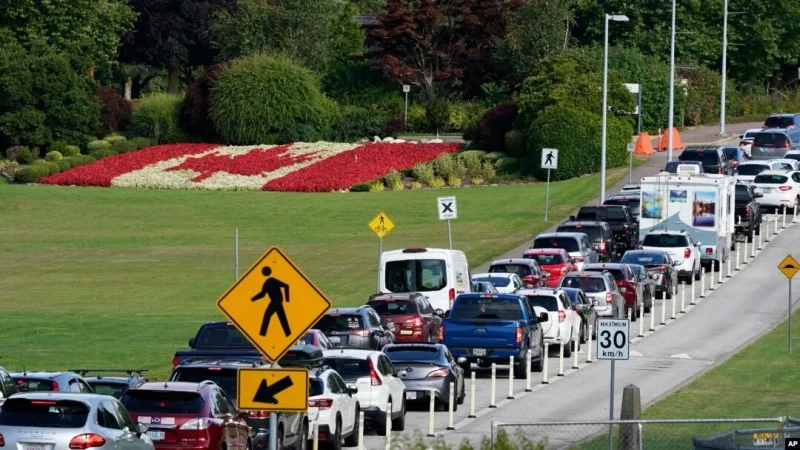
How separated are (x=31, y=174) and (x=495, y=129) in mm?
22533

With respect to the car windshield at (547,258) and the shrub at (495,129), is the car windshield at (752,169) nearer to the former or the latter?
the shrub at (495,129)

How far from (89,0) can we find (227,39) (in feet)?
28.8

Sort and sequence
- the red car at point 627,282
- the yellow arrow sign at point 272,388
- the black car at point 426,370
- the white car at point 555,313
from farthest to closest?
the red car at point 627,282 < the white car at point 555,313 < the black car at point 426,370 < the yellow arrow sign at point 272,388

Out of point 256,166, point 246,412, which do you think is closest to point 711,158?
point 256,166

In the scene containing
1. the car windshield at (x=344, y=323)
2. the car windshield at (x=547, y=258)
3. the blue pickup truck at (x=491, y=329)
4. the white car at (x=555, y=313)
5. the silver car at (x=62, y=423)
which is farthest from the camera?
the car windshield at (x=547, y=258)

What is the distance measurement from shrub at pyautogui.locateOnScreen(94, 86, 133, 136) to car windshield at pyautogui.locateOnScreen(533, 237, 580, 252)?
169ft

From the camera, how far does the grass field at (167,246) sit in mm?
41375

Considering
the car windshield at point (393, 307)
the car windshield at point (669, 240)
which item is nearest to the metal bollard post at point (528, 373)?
the car windshield at point (393, 307)

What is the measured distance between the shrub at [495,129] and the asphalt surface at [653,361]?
85.2ft

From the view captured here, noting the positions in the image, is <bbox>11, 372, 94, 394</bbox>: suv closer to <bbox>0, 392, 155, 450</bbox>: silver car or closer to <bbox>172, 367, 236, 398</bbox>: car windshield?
<bbox>172, 367, 236, 398</bbox>: car windshield

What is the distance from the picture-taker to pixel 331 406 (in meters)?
24.3

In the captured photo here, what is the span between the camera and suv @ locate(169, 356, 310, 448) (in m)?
22.9

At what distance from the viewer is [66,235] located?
216ft

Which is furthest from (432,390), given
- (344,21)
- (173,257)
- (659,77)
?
(344,21)
